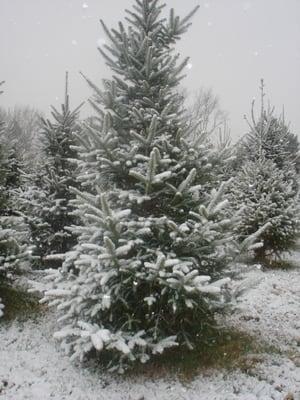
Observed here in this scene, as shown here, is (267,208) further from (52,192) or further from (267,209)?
(52,192)

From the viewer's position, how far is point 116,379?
5750 mm

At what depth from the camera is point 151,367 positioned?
19.4ft

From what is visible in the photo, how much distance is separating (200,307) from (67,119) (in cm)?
728

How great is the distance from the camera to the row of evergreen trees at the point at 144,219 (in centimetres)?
545

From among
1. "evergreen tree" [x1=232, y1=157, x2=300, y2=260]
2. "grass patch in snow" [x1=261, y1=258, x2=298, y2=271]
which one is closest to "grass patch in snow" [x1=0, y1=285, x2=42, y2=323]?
"evergreen tree" [x1=232, y1=157, x2=300, y2=260]

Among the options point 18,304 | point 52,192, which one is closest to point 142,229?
point 18,304

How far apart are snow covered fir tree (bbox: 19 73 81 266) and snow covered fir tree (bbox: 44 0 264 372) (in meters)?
3.66

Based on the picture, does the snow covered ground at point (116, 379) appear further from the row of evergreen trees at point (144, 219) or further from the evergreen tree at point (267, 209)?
the evergreen tree at point (267, 209)

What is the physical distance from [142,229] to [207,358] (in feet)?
8.01

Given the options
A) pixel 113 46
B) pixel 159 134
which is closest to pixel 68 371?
pixel 159 134

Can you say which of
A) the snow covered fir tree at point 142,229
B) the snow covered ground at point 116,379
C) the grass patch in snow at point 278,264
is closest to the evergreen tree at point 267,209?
the grass patch in snow at point 278,264

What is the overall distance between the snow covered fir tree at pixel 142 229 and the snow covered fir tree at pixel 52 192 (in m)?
3.66

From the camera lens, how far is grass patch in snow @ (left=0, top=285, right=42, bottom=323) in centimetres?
770

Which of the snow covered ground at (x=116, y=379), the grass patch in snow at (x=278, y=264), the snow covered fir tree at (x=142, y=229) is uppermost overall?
the snow covered fir tree at (x=142, y=229)
